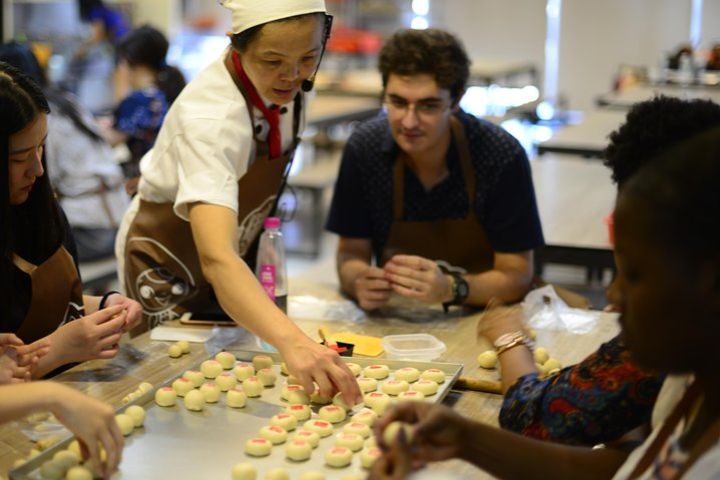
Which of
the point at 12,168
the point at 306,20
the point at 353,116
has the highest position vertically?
the point at 306,20

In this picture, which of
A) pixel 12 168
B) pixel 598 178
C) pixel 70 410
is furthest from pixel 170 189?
pixel 598 178

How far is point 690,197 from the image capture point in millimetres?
1038

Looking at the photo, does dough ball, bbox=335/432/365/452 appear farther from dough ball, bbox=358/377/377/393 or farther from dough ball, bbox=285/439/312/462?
dough ball, bbox=358/377/377/393

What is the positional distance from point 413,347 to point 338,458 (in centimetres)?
66

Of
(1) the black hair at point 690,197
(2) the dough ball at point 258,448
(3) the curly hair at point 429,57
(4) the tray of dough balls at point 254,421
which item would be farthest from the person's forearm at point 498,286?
(1) the black hair at point 690,197

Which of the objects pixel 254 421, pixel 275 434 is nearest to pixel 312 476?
pixel 275 434

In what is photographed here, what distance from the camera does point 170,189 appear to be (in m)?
2.22

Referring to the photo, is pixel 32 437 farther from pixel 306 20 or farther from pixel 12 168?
pixel 306 20

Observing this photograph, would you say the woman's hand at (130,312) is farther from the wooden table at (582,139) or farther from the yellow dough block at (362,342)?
the wooden table at (582,139)

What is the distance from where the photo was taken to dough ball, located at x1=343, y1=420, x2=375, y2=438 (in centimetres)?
156

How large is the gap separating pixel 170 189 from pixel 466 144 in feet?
2.64

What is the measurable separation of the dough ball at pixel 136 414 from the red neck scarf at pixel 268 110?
2.60ft

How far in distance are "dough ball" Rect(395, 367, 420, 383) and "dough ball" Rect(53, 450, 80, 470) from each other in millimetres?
630

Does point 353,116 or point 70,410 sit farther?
point 353,116
